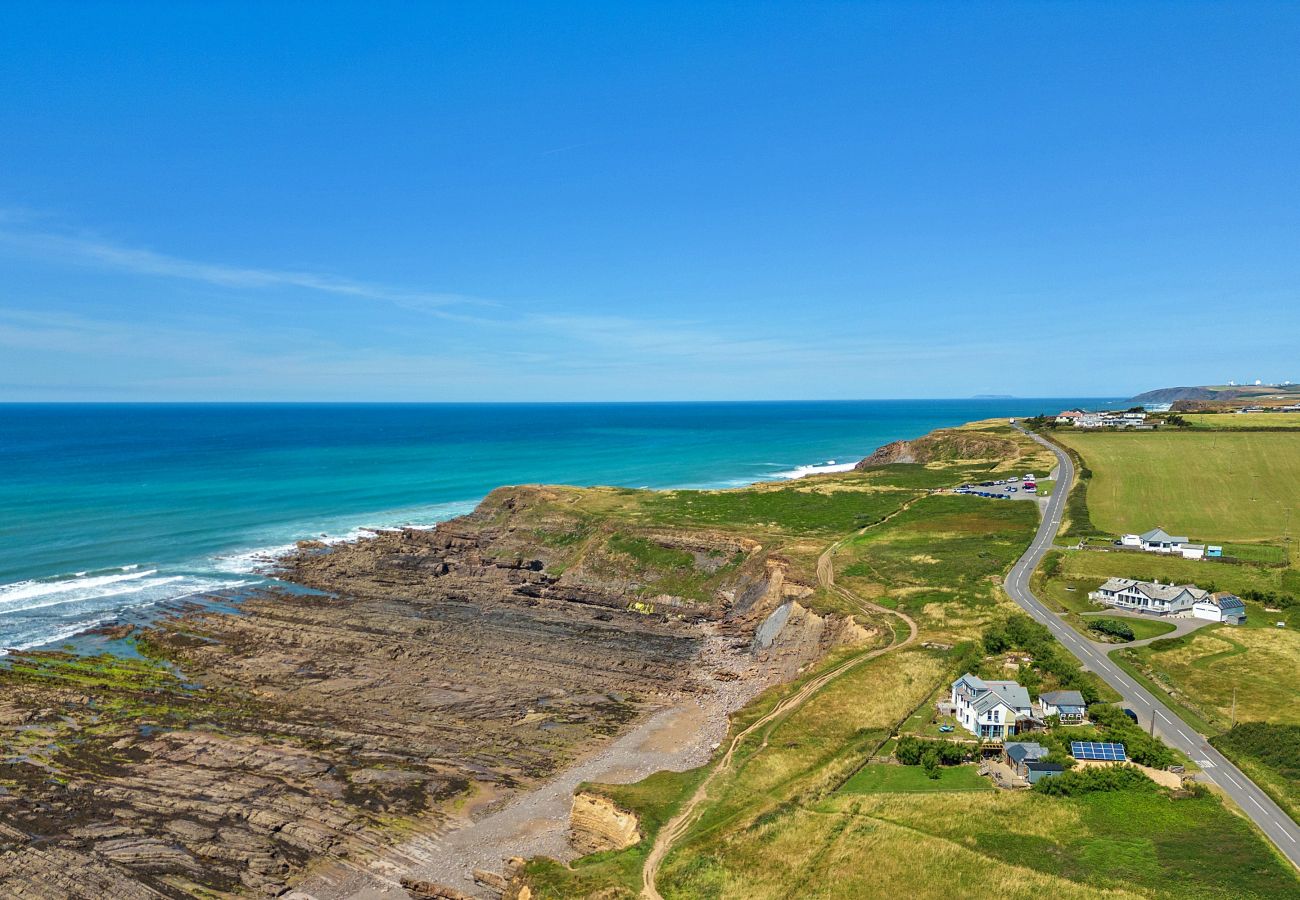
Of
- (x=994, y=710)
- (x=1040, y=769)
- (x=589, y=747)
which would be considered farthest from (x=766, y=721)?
(x=1040, y=769)

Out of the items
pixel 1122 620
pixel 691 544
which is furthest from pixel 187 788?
Result: pixel 1122 620

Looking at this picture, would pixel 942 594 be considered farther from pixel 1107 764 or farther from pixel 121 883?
pixel 121 883

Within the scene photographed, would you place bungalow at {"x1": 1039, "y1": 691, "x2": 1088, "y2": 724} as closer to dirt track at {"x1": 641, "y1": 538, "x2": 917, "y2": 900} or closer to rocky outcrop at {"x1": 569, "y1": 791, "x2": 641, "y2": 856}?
dirt track at {"x1": 641, "y1": 538, "x2": 917, "y2": 900}

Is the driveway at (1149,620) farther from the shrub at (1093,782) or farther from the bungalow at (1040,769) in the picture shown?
the bungalow at (1040,769)

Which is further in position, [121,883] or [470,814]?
[470,814]

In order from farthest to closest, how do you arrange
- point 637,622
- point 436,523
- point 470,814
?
1. point 436,523
2. point 637,622
3. point 470,814
